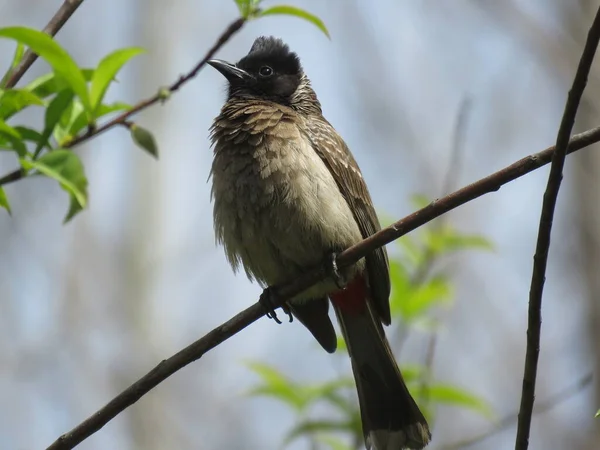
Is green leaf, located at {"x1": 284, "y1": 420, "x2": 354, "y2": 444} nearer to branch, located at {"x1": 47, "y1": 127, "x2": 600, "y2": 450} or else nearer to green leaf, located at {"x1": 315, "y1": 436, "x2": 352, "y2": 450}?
green leaf, located at {"x1": 315, "y1": 436, "x2": 352, "y2": 450}

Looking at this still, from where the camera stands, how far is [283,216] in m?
3.78

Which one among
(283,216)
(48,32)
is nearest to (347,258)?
(283,216)

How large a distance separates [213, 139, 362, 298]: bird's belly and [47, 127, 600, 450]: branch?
766 millimetres

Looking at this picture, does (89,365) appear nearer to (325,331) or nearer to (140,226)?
(140,226)

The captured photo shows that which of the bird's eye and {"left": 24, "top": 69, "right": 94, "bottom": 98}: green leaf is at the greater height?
the bird's eye

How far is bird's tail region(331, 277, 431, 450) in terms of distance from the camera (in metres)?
3.94

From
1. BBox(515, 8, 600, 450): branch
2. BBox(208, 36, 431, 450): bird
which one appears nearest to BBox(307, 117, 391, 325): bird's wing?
BBox(208, 36, 431, 450): bird

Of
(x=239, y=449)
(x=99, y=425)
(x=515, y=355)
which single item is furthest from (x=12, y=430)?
(x=99, y=425)

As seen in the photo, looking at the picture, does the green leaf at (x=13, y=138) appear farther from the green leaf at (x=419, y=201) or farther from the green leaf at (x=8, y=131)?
the green leaf at (x=419, y=201)

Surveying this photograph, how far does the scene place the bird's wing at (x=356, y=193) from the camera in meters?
4.01

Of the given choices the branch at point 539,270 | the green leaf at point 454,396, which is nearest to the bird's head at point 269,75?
the green leaf at point 454,396

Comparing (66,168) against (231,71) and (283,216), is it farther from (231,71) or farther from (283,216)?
(231,71)

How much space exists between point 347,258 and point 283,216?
88 centimetres

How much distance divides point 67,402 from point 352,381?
6266mm
